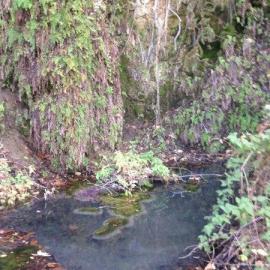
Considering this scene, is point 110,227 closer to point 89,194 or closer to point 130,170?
point 89,194

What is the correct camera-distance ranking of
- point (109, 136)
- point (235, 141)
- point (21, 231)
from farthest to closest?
point (109, 136), point (21, 231), point (235, 141)

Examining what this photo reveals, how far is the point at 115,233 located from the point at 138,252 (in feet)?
1.51

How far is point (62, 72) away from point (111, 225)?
7.19 feet

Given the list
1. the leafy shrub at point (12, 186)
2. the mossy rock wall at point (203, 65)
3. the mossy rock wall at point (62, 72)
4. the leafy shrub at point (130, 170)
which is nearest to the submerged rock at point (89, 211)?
the leafy shrub at point (130, 170)

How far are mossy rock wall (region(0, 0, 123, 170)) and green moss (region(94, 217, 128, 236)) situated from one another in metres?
1.32

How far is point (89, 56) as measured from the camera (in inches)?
253

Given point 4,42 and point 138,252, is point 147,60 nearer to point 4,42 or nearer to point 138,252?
point 4,42

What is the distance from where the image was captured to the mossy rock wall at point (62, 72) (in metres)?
6.17

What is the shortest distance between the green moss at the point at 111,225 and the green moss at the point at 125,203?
0.15 metres

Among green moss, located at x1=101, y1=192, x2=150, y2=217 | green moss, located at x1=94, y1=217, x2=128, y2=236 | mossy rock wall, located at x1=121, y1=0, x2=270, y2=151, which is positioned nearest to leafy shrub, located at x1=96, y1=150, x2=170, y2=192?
green moss, located at x1=101, y1=192, x2=150, y2=217

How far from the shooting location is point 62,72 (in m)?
6.19

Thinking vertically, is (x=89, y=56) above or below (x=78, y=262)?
above

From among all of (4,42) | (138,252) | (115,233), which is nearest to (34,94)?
(4,42)

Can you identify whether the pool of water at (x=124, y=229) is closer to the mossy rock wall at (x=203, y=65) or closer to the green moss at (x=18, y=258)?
the green moss at (x=18, y=258)
